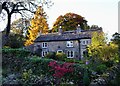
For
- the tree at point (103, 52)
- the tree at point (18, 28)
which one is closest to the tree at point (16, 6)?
the tree at point (103, 52)

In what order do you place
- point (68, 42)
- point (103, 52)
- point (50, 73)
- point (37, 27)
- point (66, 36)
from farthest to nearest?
point (37, 27) < point (66, 36) < point (68, 42) < point (103, 52) < point (50, 73)

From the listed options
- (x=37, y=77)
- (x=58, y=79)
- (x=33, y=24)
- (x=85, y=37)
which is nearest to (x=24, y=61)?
(x=37, y=77)

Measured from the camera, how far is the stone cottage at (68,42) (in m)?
46.9

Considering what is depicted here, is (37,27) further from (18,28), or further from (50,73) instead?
(50,73)

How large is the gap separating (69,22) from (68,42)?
17.9 m

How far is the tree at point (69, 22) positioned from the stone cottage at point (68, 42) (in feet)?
45.1

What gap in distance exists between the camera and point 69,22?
66.1 metres

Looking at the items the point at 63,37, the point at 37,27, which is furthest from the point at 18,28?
the point at 63,37

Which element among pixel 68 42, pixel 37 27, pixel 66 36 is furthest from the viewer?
pixel 37 27

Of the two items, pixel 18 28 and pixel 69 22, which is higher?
pixel 69 22

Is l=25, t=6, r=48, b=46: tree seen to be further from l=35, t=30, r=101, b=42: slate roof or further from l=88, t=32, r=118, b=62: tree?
l=88, t=32, r=118, b=62: tree

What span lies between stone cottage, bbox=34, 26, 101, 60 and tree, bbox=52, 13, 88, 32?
1374 cm

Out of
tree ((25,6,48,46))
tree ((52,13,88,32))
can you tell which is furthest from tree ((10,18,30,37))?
tree ((52,13,88,32))

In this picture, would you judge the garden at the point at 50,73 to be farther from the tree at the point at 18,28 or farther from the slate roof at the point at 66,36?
the tree at the point at 18,28
